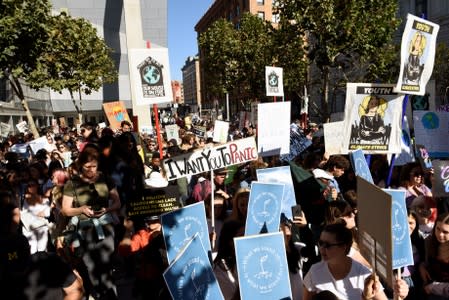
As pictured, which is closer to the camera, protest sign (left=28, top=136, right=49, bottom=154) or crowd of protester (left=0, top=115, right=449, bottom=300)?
crowd of protester (left=0, top=115, right=449, bottom=300)

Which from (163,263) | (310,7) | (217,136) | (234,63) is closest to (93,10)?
(234,63)

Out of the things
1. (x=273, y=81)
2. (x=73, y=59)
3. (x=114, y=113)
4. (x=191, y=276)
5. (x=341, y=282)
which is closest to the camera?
(x=191, y=276)

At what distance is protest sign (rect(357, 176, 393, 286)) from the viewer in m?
2.28

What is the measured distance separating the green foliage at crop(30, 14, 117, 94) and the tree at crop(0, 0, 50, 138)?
503 centimetres

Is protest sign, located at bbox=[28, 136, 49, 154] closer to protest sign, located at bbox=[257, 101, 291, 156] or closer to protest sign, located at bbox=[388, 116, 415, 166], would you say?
protest sign, located at bbox=[257, 101, 291, 156]

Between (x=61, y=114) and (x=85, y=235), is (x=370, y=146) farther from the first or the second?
(x=61, y=114)

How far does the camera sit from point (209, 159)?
4.54 m

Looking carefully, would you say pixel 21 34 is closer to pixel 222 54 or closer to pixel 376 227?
pixel 376 227

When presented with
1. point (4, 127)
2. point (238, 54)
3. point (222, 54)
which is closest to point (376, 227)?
point (4, 127)

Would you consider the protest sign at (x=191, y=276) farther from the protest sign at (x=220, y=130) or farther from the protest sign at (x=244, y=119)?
the protest sign at (x=244, y=119)

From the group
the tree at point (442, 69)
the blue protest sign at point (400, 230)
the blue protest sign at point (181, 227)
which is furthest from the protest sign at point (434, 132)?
the tree at point (442, 69)

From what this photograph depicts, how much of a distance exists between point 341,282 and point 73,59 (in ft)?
62.5

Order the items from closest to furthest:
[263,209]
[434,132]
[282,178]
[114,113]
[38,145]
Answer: [263,209] < [282,178] < [434,132] < [38,145] < [114,113]

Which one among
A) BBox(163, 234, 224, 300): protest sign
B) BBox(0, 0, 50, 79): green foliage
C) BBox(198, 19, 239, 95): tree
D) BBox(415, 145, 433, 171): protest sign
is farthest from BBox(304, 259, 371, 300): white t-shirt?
BBox(198, 19, 239, 95): tree
